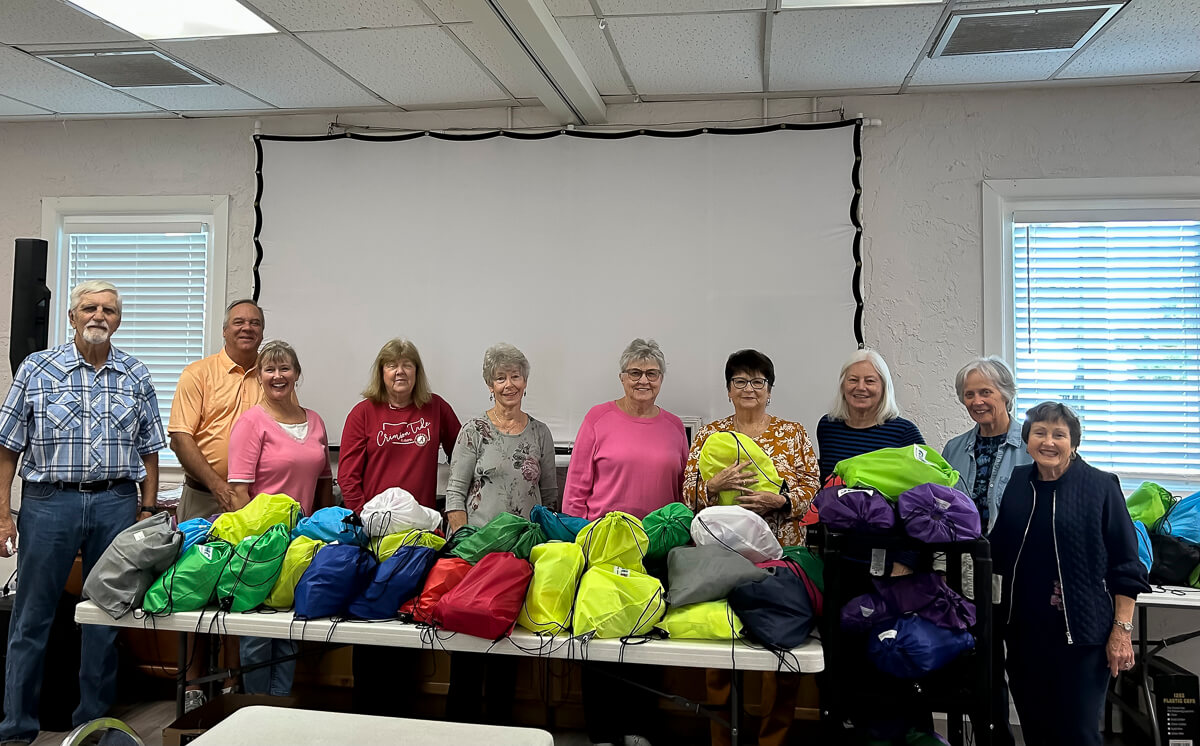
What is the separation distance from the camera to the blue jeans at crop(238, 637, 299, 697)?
10.1ft

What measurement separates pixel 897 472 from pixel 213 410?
288 centimetres

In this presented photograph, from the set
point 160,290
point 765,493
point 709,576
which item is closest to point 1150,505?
point 765,493

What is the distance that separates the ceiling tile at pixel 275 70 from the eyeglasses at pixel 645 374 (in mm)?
2066

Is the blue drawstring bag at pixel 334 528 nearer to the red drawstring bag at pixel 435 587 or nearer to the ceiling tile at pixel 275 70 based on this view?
the red drawstring bag at pixel 435 587

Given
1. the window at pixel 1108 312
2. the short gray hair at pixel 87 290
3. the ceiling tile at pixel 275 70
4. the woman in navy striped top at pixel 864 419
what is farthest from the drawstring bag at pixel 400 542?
the window at pixel 1108 312

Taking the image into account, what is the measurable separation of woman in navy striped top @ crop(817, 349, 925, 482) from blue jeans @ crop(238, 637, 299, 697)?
90.8 inches

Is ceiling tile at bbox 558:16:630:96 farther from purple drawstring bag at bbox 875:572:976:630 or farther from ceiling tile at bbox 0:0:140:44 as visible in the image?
purple drawstring bag at bbox 875:572:976:630

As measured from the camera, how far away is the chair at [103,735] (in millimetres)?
1586

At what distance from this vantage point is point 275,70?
373cm

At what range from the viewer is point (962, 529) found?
83.9 inches

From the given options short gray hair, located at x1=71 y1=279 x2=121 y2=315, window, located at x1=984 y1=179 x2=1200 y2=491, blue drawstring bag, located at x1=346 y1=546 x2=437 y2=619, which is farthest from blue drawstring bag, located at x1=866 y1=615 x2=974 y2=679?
short gray hair, located at x1=71 y1=279 x2=121 y2=315

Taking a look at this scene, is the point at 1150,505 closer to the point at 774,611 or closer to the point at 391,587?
the point at 774,611

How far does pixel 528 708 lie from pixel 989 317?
289 cm

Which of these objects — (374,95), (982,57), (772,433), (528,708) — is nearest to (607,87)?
(374,95)
